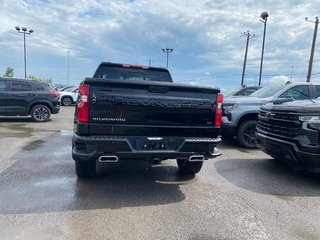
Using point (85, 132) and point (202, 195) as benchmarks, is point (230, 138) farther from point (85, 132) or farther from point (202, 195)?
point (85, 132)

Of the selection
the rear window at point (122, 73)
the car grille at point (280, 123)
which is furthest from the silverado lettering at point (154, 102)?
the rear window at point (122, 73)

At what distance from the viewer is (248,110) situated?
8.20m

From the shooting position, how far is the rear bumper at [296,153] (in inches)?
202

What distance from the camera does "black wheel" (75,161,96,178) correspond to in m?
4.88

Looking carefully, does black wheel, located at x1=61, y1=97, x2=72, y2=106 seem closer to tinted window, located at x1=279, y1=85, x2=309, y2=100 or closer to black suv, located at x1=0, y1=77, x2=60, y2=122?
black suv, located at x1=0, y1=77, x2=60, y2=122

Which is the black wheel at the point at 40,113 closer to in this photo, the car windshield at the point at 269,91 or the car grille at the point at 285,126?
the car windshield at the point at 269,91

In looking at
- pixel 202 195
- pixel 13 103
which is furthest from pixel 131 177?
pixel 13 103

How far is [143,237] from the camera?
3.32 metres

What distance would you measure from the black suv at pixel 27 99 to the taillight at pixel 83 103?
31.3 feet

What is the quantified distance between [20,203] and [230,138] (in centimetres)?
714

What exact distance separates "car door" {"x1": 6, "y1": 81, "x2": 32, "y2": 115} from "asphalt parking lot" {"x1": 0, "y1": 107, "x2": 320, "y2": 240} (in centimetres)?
617

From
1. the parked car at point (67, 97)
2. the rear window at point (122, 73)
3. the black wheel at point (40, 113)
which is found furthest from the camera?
the parked car at point (67, 97)

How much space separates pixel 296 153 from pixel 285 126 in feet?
1.84

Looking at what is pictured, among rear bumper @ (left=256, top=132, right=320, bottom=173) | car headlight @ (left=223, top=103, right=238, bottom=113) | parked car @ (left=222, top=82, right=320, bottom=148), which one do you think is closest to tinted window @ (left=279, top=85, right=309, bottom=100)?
parked car @ (left=222, top=82, right=320, bottom=148)
